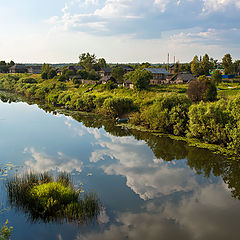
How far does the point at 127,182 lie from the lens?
2133 centimetres

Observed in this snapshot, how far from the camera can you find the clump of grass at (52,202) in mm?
15859

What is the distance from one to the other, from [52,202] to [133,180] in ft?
26.0

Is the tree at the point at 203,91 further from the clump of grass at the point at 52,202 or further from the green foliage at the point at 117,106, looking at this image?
the clump of grass at the point at 52,202

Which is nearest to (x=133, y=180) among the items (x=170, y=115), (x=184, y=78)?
(x=170, y=115)

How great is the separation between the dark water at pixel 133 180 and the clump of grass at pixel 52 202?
55 cm

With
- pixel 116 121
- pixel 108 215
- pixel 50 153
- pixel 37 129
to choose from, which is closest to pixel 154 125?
pixel 116 121

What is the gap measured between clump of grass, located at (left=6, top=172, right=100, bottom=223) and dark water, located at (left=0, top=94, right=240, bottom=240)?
1.82 ft

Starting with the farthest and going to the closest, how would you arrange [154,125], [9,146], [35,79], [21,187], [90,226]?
[35,79]
[154,125]
[9,146]
[21,187]
[90,226]

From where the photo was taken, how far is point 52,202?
16.0 metres

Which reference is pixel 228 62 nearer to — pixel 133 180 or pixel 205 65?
pixel 205 65

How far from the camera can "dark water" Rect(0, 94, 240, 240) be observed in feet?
50.2

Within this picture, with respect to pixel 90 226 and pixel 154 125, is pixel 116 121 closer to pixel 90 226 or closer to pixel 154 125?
pixel 154 125

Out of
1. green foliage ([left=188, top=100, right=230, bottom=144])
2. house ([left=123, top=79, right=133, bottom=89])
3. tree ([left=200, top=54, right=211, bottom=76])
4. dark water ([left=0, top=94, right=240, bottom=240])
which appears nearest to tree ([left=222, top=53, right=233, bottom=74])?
Result: tree ([left=200, top=54, right=211, bottom=76])

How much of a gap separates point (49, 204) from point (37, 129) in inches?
942
